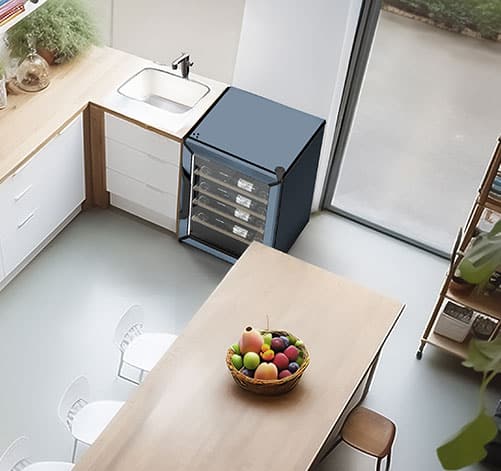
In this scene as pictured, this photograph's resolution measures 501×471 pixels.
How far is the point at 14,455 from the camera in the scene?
10.3 feet

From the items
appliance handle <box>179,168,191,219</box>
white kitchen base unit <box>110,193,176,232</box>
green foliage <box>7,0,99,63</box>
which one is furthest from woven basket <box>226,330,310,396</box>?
green foliage <box>7,0,99,63</box>

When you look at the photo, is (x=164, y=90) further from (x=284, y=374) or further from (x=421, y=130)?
(x=284, y=374)

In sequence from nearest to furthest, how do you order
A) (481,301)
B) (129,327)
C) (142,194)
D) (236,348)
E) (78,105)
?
(236,348)
(129,327)
(481,301)
(78,105)
(142,194)

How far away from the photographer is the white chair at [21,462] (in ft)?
10.3

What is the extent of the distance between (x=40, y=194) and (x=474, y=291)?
2347 millimetres

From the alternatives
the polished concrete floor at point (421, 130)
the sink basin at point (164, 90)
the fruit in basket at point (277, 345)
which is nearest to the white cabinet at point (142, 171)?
the sink basin at point (164, 90)

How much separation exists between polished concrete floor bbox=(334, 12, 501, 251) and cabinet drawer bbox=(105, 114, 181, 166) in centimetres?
119

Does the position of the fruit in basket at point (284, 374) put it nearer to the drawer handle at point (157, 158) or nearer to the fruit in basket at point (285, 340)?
the fruit in basket at point (285, 340)

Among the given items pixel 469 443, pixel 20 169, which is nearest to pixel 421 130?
pixel 20 169

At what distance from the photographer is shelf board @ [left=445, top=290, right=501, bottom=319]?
12.7 feet

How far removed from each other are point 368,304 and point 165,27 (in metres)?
2.16

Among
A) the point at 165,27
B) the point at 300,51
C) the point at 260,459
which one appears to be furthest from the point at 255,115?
the point at 260,459

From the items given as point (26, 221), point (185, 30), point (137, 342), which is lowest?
point (137, 342)

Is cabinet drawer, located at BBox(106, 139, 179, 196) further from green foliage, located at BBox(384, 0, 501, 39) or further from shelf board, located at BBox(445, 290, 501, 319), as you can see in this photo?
shelf board, located at BBox(445, 290, 501, 319)
